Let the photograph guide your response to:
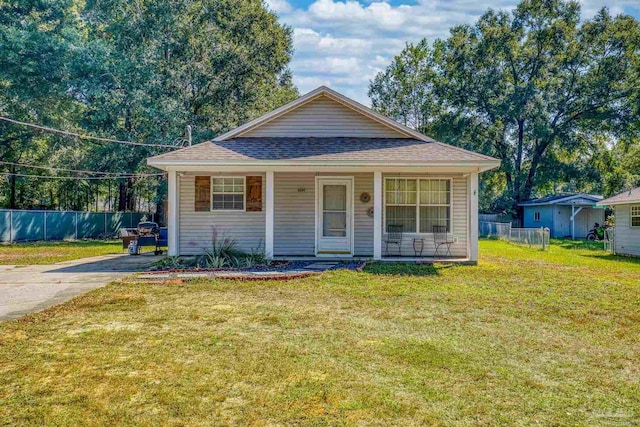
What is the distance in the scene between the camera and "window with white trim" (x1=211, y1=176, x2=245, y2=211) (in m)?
12.4

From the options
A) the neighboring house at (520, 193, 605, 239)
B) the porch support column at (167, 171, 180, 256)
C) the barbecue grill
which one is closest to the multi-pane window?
the porch support column at (167, 171, 180, 256)

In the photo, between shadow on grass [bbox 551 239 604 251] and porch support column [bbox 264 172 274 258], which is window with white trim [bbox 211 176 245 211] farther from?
shadow on grass [bbox 551 239 604 251]

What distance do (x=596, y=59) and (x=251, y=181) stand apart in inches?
1144

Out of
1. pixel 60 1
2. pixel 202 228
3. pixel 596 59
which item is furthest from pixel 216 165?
pixel 596 59

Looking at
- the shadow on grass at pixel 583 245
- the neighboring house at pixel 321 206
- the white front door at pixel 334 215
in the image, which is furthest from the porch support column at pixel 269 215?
the shadow on grass at pixel 583 245

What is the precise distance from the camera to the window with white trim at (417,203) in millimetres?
12344

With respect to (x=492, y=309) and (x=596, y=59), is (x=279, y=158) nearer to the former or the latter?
(x=492, y=309)

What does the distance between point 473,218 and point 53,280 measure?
9.83 m

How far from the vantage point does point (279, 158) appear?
11.3 metres

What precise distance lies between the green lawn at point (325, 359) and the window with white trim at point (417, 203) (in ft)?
15.4

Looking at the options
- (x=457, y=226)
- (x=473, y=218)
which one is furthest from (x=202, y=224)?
(x=473, y=218)

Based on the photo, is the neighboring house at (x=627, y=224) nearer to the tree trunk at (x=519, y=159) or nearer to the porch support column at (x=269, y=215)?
the porch support column at (x=269, y=215)

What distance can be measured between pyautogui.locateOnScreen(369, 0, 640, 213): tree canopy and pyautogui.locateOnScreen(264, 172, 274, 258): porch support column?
23123 millimetres

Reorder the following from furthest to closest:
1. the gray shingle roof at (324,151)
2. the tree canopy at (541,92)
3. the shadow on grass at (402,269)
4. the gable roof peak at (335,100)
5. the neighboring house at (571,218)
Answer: the tree canopy at (541,92) → the neighboring house at (571,218) → the gable roof peak at (335,100) → the gray shingle roof at (324,151) → the shadow on grass at (402,269)
